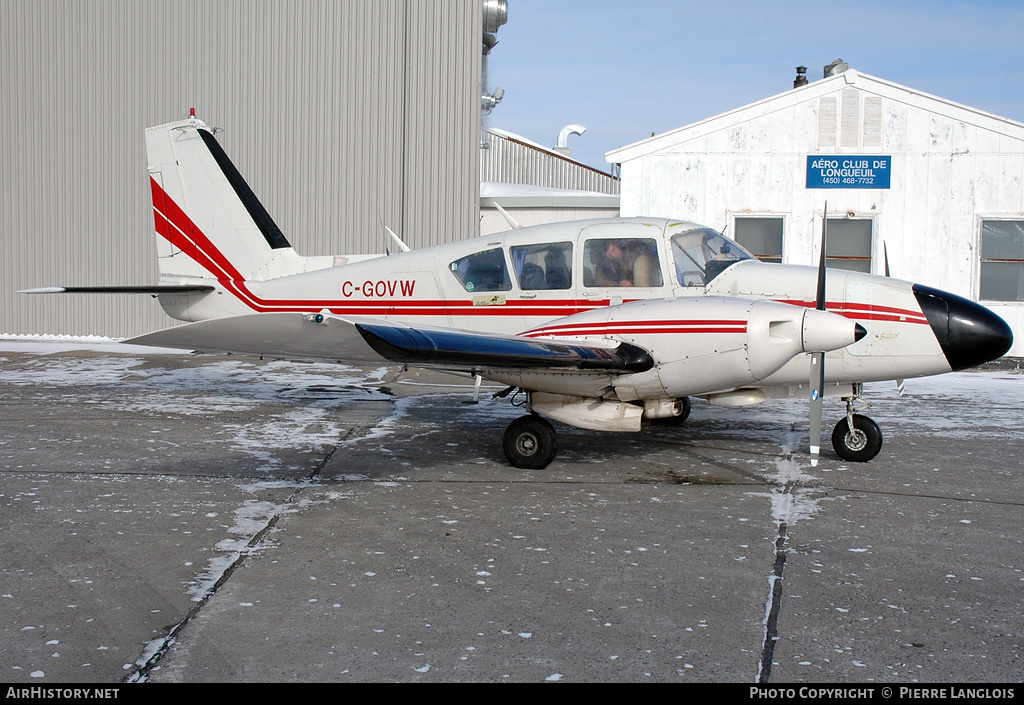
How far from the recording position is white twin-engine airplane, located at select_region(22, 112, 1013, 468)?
6398 millimetres

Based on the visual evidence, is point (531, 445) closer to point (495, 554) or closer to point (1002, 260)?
point (495, 554)

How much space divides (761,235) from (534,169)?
11088 millimetres

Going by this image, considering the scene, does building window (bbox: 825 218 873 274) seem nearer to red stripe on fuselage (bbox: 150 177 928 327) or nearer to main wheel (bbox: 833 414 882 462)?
main wheel (bbox: 833 414 882 462)

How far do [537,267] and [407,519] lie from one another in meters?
3.36

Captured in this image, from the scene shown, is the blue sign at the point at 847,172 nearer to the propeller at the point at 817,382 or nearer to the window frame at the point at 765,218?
the window frame at the point at 765,218

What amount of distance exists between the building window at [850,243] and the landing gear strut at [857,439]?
876cm

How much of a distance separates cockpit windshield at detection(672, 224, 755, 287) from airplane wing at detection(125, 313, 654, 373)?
4.30 feet

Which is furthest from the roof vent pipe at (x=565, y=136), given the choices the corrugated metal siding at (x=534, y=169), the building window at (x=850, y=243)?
the building window at (x=850, y=243)

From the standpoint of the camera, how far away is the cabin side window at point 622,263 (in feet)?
26.1

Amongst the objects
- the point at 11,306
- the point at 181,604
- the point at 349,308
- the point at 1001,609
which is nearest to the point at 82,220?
the point at 11,306

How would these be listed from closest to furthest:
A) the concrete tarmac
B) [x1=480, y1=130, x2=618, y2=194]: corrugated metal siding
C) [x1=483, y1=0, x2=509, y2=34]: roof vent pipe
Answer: the concrete tarmac
[x1=483, y1=0, x2=509, y2=34]: roof vent pipe
[x1=480, y1=130, x2=618, y2=194]: corrugated metal siding

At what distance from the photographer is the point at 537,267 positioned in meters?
8.35

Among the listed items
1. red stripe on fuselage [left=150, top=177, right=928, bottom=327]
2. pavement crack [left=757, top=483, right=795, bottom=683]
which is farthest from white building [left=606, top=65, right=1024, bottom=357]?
pavement crack [left=757, top=483, right=795, bottom=683]

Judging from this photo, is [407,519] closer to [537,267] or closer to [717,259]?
[537,267]
